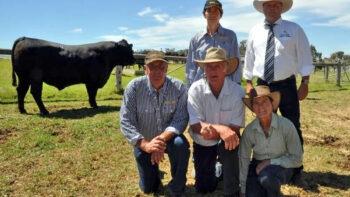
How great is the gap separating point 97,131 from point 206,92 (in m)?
3.07

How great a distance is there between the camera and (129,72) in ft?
67.4

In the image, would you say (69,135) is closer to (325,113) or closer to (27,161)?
(27,161)

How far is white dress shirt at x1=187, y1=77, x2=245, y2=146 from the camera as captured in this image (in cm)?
309

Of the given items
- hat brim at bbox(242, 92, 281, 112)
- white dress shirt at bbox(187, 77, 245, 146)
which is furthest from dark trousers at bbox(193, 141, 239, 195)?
hat brim at bbox(242, 92, 281, 112)

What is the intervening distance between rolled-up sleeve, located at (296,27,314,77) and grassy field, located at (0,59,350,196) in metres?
1.37

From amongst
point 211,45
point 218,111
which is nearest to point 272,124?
point 218,111

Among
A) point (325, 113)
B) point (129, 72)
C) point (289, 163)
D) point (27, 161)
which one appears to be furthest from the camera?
point (129, 72)

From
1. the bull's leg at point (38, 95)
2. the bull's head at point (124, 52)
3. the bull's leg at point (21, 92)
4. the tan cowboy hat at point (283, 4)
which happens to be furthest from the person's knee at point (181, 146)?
the bull's head at point (124, 52)

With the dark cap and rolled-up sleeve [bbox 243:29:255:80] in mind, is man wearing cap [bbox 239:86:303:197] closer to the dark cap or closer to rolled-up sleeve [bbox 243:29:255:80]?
rolled-up sleeve [bbox 243:29:255:80]

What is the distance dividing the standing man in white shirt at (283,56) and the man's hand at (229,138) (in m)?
0.77

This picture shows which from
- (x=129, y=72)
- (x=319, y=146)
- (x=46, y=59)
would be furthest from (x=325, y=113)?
(x=129, y=72)

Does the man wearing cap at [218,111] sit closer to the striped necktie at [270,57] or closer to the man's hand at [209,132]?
the man's hand at [209,132]

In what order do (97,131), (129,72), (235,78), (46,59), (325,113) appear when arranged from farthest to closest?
(129,72) < (325,113) < (46,59) < (97,131) < (235,78)

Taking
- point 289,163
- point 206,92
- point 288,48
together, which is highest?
point 288,48
